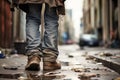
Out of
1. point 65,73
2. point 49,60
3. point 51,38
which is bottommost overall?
point 65,73

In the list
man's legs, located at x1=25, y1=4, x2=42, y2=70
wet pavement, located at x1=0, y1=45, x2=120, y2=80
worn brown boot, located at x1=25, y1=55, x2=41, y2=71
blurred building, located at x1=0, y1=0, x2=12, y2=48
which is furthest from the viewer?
blurred building, located at x1=0, y1=0, x2=12, y2=48

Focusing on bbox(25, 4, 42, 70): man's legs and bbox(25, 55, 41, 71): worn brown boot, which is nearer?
bbox(25, 55, 41, 71): worn brown boot

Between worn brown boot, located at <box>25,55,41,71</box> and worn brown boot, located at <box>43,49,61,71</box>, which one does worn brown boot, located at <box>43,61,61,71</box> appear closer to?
worn brown boot, located at <box>43,49,61,71</box>

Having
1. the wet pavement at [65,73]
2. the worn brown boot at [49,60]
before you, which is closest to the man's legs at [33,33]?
the worn brown boot at [49,60]

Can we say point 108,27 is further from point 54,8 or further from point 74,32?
point 74,32

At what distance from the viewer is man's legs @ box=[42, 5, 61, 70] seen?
18.1 feet

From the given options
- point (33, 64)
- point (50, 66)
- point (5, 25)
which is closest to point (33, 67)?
point (33, 64)

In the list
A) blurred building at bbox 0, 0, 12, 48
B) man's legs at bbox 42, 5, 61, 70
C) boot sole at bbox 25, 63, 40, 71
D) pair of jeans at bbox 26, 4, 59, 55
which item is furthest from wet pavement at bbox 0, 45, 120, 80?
blurred building at bbox 0, 0, 12, 48

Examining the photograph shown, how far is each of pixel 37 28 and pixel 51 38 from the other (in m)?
0.29

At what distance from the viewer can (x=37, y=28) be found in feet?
18.4

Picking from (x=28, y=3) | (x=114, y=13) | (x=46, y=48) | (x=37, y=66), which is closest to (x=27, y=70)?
Result: (x=37, y=66)

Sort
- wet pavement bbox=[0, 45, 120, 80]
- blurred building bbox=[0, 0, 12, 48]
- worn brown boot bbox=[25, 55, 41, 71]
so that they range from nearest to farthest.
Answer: wet pavement bbox=[0, 45, 120, 80], worn brown boot bbox=[25, 55, 41, 71], blurred building bbox=[0, 0, 12, 48]

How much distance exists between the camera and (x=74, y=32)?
136m

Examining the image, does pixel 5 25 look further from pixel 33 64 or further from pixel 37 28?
pixel 33 64
